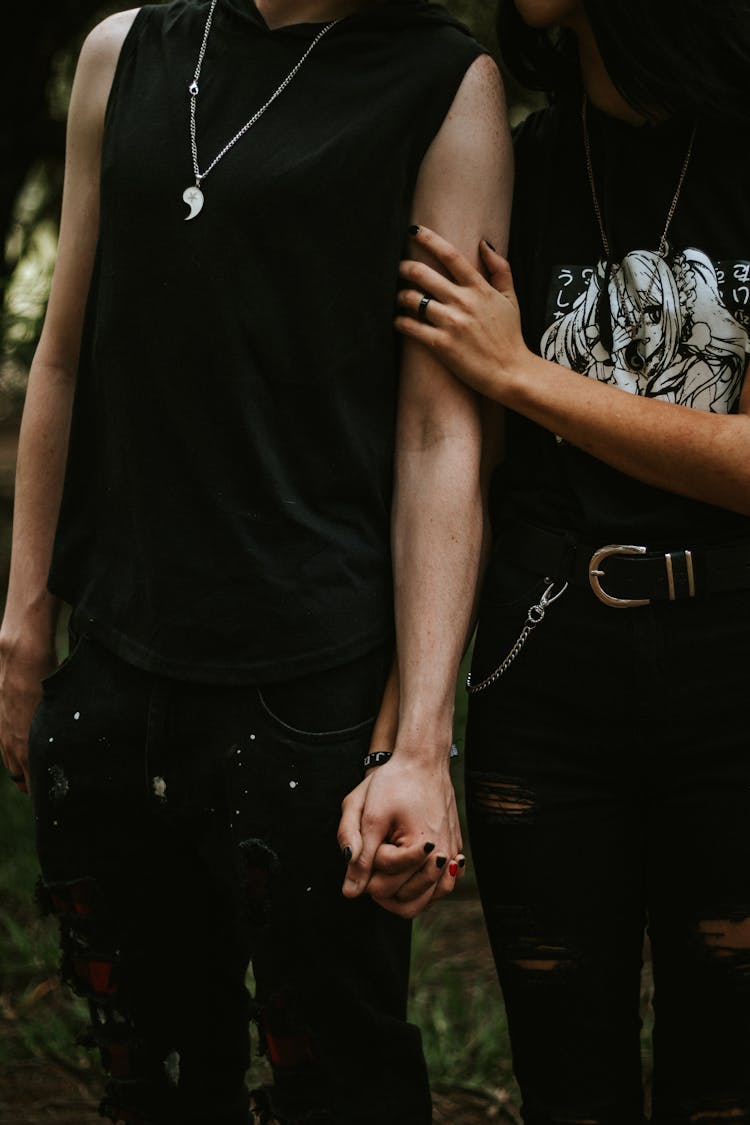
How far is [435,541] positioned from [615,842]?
489 mm

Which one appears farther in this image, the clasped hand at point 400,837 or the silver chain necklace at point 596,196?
the silver chain necklace at point 596,196

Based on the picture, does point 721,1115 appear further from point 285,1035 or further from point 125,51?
point 125,51

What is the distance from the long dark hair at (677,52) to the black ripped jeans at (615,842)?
25.3 inches

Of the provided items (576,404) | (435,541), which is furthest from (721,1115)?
(576,404)

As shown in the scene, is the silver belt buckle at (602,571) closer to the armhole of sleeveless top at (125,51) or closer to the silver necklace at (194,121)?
the silver necklace at (194,121)

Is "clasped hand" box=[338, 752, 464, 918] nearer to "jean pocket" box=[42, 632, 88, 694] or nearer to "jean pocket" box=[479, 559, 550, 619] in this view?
"jean pocket" box=[479, 559, 550, 619]

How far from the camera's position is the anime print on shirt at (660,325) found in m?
1.80

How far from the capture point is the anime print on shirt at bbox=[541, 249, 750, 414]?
1796 mm

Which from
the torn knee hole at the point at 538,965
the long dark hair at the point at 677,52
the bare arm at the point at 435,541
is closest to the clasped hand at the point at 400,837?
the bare arm at the point at 435,541

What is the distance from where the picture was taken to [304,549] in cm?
176

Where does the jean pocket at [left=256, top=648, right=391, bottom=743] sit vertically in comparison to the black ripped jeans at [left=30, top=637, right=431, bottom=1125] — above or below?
above

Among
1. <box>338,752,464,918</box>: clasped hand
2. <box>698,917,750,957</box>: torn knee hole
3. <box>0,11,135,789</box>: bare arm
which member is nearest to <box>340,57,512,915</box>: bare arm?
<box>338,752,464,918</box>: clasped hand

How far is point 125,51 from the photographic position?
187 cm

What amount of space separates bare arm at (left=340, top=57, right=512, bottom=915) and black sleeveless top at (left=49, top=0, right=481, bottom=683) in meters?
0.03
